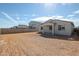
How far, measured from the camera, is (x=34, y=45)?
13.6 ft

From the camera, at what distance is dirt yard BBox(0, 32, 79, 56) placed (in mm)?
4086

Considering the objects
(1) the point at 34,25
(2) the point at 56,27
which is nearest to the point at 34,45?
(1) the point at 34,25

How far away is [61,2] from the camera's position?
408 cm

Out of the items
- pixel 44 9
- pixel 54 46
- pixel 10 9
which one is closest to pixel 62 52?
pixel 54 46

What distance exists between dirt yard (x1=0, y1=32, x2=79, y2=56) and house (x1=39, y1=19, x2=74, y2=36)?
0.09 metres

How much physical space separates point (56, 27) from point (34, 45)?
1.38 ft

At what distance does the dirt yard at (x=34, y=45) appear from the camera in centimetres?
409

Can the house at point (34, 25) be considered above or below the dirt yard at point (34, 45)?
above

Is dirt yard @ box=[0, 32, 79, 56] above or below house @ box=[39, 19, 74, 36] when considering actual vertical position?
below

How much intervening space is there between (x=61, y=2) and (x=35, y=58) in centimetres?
90

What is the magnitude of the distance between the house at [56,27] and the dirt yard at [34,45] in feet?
0.31

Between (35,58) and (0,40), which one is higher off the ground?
(0,40)

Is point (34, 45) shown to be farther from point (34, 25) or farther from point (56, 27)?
point (56, 27)

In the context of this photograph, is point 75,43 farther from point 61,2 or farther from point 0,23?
point 0,23
